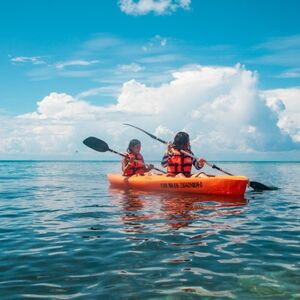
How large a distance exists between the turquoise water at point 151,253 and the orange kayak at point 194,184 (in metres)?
2.15

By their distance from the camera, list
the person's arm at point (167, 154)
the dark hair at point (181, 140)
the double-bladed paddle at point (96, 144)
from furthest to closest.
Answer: the double-bladed paddle at point (96, 144)
the person's arm at point (167, 154)
the dark hair at point (181, 140)

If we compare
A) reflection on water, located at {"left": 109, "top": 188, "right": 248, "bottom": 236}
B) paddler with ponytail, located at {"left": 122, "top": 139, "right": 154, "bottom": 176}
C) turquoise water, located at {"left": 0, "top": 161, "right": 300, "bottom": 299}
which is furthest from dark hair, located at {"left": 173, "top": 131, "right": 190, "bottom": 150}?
turquoise water, located at {"left": 0, "top": 161, "right": 300, "bottom": 299}

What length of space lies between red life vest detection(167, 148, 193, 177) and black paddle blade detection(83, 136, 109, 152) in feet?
15.8

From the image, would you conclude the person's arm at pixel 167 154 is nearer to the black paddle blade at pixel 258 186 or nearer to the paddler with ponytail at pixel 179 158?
the paddler with ponytail at pixel 179 158

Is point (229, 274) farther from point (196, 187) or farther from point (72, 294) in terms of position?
point (196, 187)

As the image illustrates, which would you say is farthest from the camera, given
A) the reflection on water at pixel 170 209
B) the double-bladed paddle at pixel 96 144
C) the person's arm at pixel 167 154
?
the double-bladed paddle at pixel 96 144

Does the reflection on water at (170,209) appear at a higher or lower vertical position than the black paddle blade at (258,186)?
lower

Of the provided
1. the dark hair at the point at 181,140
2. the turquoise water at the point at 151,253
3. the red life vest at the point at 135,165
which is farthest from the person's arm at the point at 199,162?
the red life vest at the point at 135,165

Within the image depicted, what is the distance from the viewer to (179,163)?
48.2ft

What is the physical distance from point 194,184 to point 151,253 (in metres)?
7.87

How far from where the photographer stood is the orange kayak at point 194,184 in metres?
13.2

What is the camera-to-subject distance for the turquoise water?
466 cm

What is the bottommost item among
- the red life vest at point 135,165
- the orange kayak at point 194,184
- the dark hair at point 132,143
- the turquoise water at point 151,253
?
the turquoise water at point 151,253

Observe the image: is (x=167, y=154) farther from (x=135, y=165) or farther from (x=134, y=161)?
(x=135, y=165)
